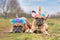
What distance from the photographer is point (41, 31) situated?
10.9m

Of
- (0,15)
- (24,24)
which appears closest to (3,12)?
(0,15)

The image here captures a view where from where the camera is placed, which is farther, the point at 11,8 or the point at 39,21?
the point at 11,8

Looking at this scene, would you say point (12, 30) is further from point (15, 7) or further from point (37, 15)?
point (15, 7)

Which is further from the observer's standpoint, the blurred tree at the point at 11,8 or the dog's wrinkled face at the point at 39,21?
the blurred tree at the point at 11,8

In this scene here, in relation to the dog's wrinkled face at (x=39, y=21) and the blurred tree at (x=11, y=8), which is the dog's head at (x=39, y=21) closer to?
the dog's wrinkled face at (x=39, y=21)

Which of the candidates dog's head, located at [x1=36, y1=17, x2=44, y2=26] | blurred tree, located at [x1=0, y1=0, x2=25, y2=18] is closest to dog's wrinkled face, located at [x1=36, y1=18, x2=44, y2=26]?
dog's head, located at [x1=36, y1=17, x2=44, y2=26]

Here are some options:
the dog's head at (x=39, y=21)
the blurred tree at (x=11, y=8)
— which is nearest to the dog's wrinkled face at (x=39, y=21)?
the dog's head at (x=39, y=21)

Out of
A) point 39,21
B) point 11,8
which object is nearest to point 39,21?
point 39,21

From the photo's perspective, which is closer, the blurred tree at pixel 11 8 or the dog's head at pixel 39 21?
the dog's head at pixel 39 21

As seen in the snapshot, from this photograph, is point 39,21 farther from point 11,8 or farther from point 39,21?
point 11,8

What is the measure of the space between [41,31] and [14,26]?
109 centimetres

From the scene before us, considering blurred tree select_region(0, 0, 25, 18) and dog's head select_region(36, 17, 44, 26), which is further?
blurred tree select_region(0, 0, 25, 18)

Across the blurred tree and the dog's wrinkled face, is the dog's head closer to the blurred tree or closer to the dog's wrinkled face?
the dog's wrinkled face

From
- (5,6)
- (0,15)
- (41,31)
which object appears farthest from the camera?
(5,6)
